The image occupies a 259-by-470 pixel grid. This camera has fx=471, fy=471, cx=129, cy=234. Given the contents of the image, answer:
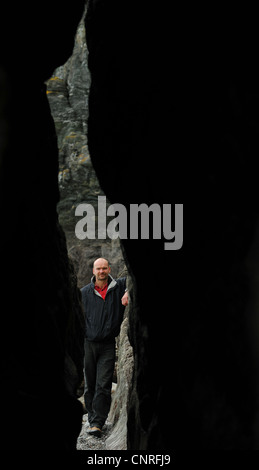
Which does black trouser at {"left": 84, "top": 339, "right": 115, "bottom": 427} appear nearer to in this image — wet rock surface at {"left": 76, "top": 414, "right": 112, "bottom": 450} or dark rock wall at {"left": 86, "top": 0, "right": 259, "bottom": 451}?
wet rock surface at {"left": 76, "top": 414, "right": 112, "bottom": 450}

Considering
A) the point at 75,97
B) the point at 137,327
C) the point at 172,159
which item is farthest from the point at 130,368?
A: the point at 75,97

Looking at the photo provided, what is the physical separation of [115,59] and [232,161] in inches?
83.4

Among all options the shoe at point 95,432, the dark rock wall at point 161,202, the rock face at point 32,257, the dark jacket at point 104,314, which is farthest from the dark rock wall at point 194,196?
the dark jacket at point 104,314

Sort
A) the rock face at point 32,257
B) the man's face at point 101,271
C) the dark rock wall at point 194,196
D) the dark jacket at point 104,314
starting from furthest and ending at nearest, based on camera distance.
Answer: the man's face at point 101,271 → the dark jacket at point 104,314 → the rock face at point 32,257 → the dark rock wall at point 194,196

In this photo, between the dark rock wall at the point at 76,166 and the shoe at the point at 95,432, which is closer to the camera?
the shoe at the point at 95,432

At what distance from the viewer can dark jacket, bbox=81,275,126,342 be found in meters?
8.36

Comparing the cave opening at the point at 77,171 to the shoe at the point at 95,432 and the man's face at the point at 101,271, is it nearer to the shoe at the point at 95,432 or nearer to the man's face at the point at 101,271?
the man's face at the point at 101,271

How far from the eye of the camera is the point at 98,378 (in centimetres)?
843

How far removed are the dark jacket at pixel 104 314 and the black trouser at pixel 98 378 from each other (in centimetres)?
20

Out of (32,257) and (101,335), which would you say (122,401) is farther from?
(32,257)

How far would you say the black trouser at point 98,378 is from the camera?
8242mm

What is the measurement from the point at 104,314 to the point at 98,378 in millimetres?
1159

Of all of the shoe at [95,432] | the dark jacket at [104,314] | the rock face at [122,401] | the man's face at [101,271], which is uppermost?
the man's face at [101,271]

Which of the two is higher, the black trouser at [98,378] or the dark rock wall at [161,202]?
the dark rock wall at [161,202]
